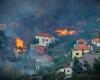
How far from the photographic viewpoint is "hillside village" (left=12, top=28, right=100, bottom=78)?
15.4ft

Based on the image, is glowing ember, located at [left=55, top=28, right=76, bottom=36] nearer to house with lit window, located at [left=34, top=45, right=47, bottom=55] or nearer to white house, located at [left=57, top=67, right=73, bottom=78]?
house with lit window, located at [left=34, top=45, right=47, bottom=55]

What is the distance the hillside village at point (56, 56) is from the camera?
469 centimetres

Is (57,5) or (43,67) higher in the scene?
(57,5)

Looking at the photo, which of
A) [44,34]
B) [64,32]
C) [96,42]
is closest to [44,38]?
[44,34]

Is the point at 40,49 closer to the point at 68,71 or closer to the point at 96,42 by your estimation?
the point at 68,71

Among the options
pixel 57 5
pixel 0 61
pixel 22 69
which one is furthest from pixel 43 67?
pixel 57 5

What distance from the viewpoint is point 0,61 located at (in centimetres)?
470

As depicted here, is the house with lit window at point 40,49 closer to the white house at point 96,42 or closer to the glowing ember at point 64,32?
the glowing ember at point 64,32

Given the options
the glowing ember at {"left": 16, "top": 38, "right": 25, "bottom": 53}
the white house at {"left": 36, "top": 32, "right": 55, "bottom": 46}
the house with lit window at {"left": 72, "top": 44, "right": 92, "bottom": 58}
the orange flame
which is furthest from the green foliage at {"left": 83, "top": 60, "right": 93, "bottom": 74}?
the glowing ember at {"left": 16, "top": 38, "right": 25, "bottom": 53}

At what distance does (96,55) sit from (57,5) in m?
0.90

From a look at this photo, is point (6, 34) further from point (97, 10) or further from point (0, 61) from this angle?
point (97, 10)

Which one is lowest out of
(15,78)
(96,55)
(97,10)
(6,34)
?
(15,78)

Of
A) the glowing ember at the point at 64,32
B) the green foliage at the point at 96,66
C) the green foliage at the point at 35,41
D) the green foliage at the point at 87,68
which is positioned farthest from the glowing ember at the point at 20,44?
the green foliage at the point at 96,66

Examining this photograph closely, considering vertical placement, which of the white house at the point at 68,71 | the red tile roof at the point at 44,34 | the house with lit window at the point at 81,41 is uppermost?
the red tile roof at the point at 44,34
